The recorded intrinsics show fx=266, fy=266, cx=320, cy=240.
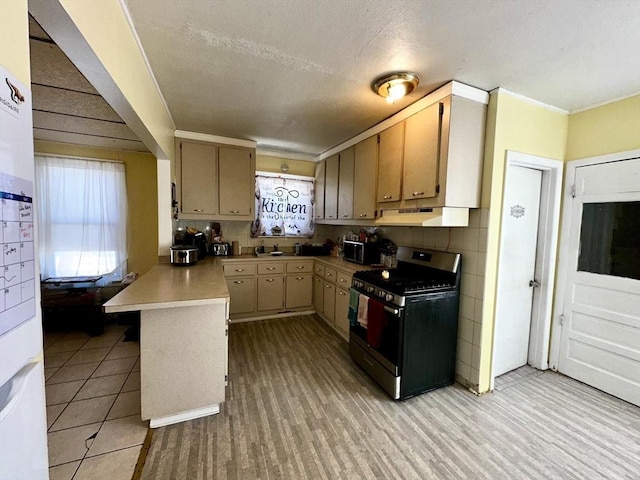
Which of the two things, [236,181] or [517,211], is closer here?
[517,211]

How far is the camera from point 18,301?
60 centimetres

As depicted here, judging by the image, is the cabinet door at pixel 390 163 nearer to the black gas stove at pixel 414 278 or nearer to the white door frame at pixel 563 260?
the black gas stove at pixel 414 278

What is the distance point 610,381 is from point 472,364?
117 cm

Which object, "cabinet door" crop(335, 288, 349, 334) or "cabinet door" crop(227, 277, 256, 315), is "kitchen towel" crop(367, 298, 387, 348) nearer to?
"cabinet door" crop(335, 288, 349, 334)

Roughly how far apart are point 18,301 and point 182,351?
1422 millimetres

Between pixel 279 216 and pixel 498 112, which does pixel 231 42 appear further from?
pixel 279 216

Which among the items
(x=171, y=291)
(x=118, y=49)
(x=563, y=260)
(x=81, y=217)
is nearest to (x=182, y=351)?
(x=171, y=291)

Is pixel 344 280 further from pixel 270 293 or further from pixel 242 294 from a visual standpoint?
pixel 242 294

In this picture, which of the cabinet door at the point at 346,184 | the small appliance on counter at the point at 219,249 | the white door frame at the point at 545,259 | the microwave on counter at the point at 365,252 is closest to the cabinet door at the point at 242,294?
the small appliance on counter at the point at 219,249

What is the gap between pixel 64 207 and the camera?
3291 millimetres

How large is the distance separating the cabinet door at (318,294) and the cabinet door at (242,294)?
0.90m

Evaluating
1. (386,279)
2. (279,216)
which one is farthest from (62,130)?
(386,279)

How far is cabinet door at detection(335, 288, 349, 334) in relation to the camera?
124 inches

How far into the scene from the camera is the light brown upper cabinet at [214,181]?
339 centimetres
